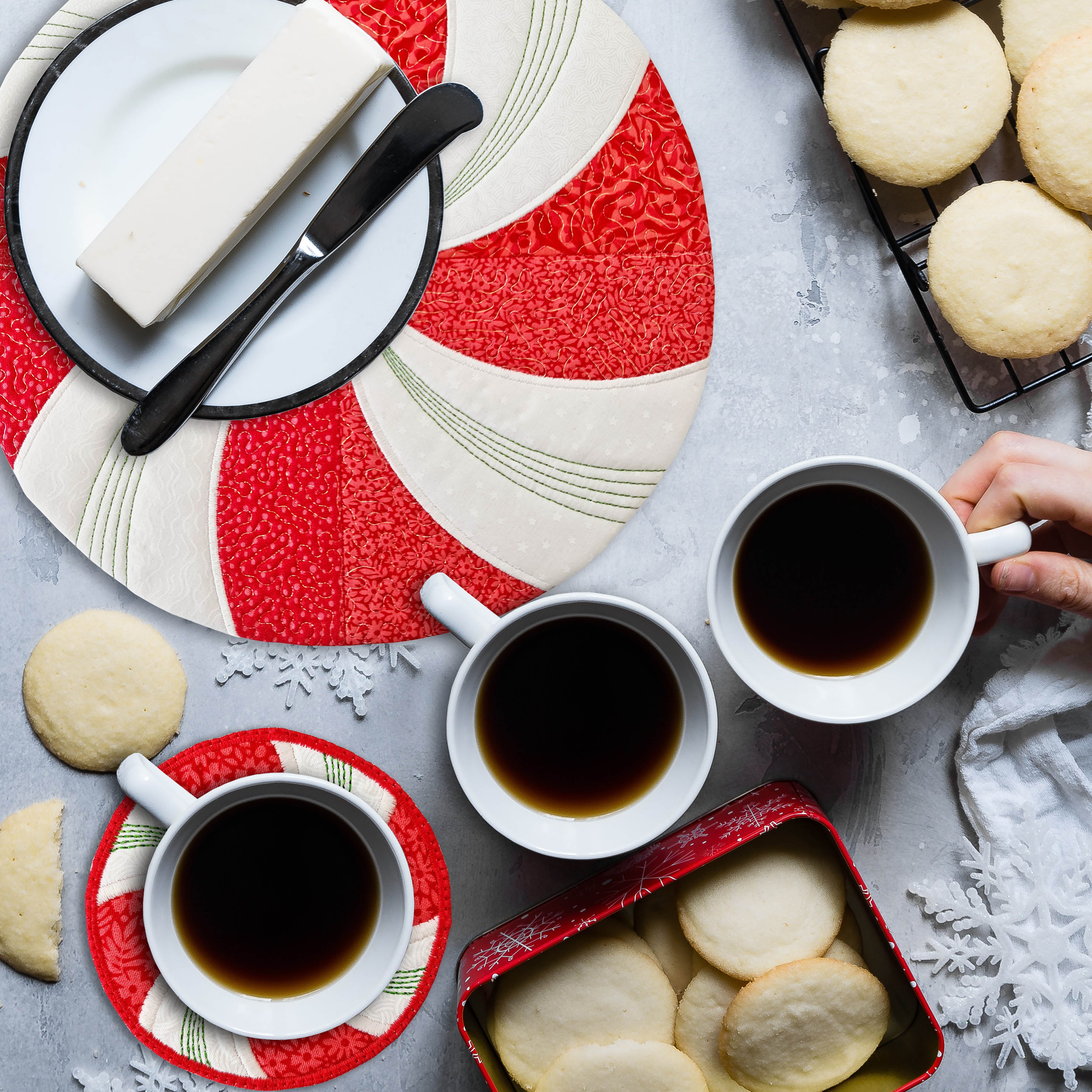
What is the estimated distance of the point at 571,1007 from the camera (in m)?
0.88

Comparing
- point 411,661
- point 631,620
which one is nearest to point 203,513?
point 411,661

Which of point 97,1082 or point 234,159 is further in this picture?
point 97,1082

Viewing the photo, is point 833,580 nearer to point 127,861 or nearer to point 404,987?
point 404,987

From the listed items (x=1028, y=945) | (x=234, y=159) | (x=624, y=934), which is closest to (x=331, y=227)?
(x=234, y=159)

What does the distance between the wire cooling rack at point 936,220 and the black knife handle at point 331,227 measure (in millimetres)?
365

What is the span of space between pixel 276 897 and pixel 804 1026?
53 cm

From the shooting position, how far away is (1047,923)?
94 centimetres

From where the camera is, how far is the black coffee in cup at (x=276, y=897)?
0.90 metres

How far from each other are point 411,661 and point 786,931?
1.51 feet

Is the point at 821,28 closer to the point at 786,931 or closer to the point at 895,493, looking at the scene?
the point at 895,493

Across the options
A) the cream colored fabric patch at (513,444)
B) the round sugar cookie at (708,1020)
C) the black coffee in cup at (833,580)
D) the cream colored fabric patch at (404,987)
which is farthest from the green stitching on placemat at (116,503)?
the round sugar cookie at (708,1020)

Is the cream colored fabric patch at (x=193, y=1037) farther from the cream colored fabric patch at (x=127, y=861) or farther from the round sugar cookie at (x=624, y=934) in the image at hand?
the round sugar cookie at (x=624, y=934)

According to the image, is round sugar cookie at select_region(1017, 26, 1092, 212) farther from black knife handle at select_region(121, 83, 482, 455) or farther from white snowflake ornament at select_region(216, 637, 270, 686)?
white snowflake ornament at select_region(216, 637, 270, 686)

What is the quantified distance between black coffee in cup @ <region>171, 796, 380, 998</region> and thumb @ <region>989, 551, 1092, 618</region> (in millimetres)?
670
